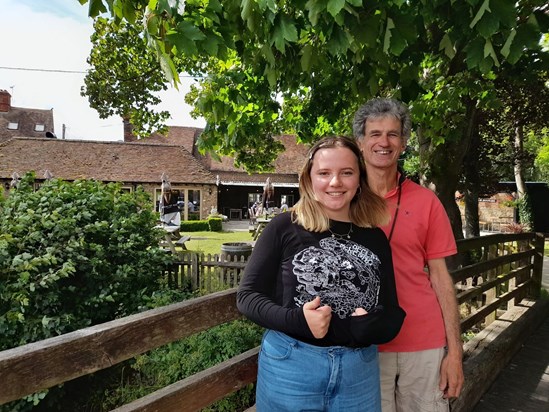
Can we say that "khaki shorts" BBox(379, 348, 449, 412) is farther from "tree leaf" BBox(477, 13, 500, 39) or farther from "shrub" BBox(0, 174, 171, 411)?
"shrub" BBox(0, 174, 171, 411)

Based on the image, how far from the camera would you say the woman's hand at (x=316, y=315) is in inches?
55.8

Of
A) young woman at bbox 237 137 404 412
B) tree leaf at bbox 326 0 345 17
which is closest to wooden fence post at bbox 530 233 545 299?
young woman at bbox 237 137 404 412

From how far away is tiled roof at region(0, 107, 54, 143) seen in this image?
42812 millimetres

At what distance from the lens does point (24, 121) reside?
4419 centimetres

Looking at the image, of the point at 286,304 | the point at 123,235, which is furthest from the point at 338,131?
the point at 286,304

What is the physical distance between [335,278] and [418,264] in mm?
646

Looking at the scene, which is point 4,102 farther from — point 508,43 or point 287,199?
Answer: point 508,43

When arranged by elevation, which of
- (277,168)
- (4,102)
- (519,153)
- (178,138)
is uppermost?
(4,102)

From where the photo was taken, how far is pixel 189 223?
80.3 feet

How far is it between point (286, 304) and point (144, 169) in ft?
95.7

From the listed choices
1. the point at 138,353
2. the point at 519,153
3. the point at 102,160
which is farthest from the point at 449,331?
the point at 102,160

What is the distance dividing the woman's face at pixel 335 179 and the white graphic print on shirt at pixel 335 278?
0.16m

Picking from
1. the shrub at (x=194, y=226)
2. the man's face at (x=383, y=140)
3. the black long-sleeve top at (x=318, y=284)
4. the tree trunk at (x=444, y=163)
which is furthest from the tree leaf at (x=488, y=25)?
the shrub at (x=194, y=226)

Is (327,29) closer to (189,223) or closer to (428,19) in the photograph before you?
(428,19)
